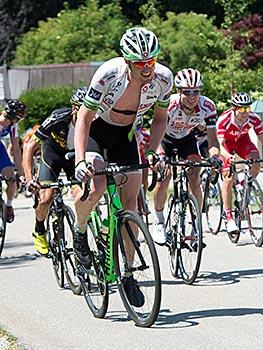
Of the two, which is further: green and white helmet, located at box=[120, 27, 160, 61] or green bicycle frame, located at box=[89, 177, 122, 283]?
green bicycle frame, located at box=[89, 177, 122, 283]

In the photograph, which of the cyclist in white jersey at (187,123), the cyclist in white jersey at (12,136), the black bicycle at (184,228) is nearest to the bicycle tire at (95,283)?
the black bicycle at (184,228)

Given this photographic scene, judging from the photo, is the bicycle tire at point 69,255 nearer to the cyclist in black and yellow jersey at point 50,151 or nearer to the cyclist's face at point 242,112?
the cyclist in black and yellow jersey at point 50,151

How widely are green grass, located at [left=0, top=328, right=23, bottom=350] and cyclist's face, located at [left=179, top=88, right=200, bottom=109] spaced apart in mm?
3503

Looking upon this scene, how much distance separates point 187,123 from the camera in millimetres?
10422

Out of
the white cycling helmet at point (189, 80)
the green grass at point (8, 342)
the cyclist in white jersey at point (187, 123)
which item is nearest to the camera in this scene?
the green grass at point (8, 342)

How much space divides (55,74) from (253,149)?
26398 millimetres

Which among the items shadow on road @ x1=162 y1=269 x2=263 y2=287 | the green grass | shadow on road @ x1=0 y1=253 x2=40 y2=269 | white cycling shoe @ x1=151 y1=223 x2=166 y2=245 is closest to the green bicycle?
the green grass

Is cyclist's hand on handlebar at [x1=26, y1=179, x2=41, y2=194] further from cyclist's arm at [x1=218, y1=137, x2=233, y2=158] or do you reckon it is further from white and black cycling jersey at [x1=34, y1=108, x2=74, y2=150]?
cyclist's arm at [x1=218, y1=137, x2=233, y2=158]

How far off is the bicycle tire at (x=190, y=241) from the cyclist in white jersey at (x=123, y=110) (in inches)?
51.2

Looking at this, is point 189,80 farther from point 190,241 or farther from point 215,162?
point 190,241

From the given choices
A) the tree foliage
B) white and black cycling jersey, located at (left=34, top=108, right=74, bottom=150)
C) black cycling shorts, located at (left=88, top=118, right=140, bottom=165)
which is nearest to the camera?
black cycling shorts, located at (left=88, top=118, right=140, bottom=165)

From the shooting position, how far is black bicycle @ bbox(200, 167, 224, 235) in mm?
12828

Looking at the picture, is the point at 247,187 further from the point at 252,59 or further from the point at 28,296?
the point at 252,59

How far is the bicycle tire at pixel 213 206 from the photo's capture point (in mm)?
12867
